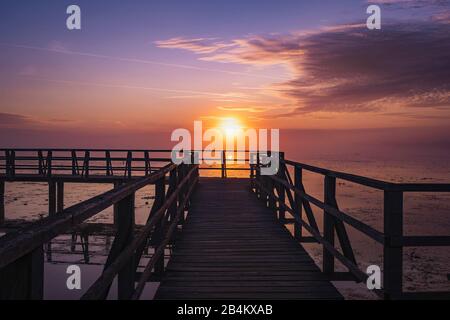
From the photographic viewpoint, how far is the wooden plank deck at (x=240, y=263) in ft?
14.1

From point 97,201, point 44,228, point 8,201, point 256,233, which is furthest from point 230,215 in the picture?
point 8,201

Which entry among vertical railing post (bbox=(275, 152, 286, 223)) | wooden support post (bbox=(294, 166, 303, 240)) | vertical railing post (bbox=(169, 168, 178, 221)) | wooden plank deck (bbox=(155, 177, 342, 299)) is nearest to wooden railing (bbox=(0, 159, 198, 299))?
wooden plank deck (bbox=(155, 177, 342, 299))

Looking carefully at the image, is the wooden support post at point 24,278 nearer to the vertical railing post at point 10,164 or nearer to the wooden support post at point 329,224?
the wooden support post at point 329,224

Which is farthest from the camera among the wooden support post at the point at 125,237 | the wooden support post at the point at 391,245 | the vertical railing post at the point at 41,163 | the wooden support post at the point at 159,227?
the vertical railing post at the point at 41,163

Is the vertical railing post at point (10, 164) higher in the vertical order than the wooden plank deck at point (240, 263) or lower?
higher

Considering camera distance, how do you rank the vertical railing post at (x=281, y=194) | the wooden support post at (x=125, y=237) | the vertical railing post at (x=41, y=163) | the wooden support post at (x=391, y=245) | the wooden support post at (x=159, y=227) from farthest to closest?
the vertical railing post at (x=41, y=163) → the vertical railing post at (x=281, y=194) → the wooden support post at (x=159, y=227) → the wooden support post at (x=391, y=245) → the wooden support post at (x=125, y=237)

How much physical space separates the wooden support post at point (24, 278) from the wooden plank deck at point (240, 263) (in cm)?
276

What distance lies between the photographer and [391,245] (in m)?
3.11

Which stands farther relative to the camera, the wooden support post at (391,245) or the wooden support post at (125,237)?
the wooden support post at (391,245)

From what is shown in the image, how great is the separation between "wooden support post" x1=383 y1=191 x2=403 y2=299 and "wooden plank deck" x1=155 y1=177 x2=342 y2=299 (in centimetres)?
110

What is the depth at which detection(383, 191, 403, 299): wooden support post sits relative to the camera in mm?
3100

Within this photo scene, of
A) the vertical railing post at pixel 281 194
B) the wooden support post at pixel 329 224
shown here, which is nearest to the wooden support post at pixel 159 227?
the wooden support post at pixel 329 224

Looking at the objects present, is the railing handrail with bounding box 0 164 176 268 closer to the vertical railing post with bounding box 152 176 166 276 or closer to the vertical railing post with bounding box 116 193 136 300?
the vertical railing post with bounding box 116 193 136 300
